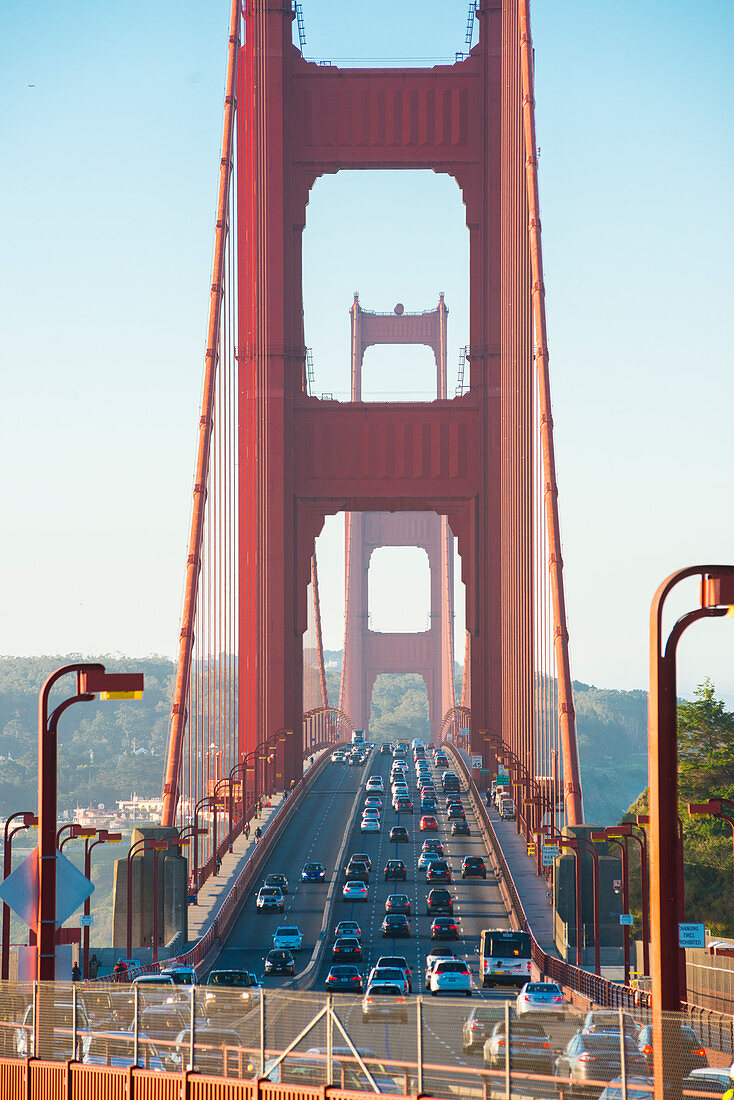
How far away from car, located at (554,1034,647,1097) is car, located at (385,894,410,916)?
110 feet

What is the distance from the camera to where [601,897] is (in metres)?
43.1

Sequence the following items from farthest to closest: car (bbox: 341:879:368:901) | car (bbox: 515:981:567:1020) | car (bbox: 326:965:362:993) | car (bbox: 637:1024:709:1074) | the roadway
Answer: car (bbox: 341:879:368:901) < car (bbox: 326:965:362:993) < car (bbox: 515:981:567:1020) < the roadway < car (bbox: 637:1024:709:1074)

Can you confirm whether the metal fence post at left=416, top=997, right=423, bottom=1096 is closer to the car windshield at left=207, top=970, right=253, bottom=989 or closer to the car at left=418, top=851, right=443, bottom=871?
the car windshield at left=207, top=970, right=253, bottom=989

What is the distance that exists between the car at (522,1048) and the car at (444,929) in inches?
1168

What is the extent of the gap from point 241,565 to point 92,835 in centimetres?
3496

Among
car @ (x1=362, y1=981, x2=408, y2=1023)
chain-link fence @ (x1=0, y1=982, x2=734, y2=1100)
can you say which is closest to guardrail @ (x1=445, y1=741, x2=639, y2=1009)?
chain-link fence @ (x1=0, y1=982, x2=734, y2=1100)

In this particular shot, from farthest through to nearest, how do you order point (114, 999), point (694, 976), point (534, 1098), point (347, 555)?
1. point (347, 555)
2. point (694, 976)
3. point (114, 999)
4. point (534, 1098)

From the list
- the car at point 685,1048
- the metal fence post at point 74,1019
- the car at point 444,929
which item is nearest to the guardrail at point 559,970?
the car at point 444,929

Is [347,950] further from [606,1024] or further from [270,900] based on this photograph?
[606,1024]

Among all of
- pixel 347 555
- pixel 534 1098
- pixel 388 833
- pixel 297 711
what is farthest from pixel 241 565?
pixel 347 555

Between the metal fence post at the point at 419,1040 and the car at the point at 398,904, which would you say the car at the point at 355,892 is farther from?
the metal fence post at the point at 419,1040

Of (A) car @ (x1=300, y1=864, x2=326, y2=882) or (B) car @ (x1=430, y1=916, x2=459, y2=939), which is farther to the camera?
(A) car @ (x1=300, y1=864, x2=326, y2=882)

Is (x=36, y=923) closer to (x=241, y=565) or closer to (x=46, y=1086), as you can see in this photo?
(x=46, y=1086)

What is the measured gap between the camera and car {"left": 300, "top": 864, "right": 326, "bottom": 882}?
5606cm
